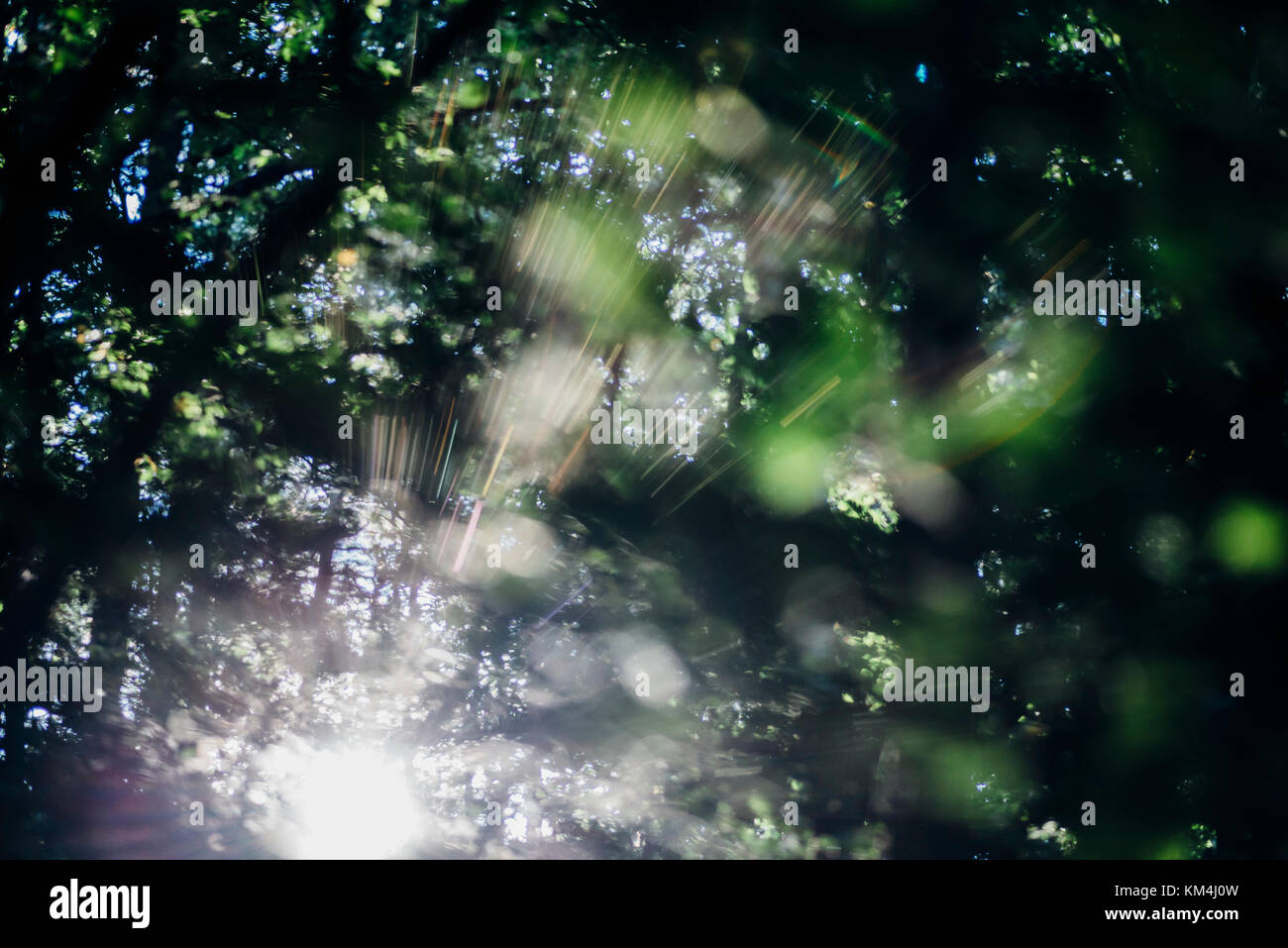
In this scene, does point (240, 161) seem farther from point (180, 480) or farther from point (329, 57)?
point (180, 480)

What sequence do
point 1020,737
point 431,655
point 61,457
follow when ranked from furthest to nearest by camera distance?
point 431,655, point 61,457, point 1020,737

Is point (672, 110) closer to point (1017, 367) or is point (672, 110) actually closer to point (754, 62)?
point (754, 62)

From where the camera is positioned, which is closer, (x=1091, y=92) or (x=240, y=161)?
(x=1091, y=92)

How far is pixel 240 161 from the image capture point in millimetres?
5391

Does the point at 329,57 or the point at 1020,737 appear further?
the point at 1020,737

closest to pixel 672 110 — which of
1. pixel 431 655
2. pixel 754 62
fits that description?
pixel 754 62

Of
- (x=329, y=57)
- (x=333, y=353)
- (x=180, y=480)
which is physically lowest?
(x=180, y=480)

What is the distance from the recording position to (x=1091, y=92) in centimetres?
494

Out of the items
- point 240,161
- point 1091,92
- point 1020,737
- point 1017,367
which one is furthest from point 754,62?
point 1020,737

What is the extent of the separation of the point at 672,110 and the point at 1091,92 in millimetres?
3177

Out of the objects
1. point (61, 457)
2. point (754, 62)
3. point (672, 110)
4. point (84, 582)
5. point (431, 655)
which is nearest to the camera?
Answer: point (754, 62)

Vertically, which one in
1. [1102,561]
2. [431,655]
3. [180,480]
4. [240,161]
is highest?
[240,161]

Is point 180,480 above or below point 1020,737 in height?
above

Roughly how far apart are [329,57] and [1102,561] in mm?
7314
